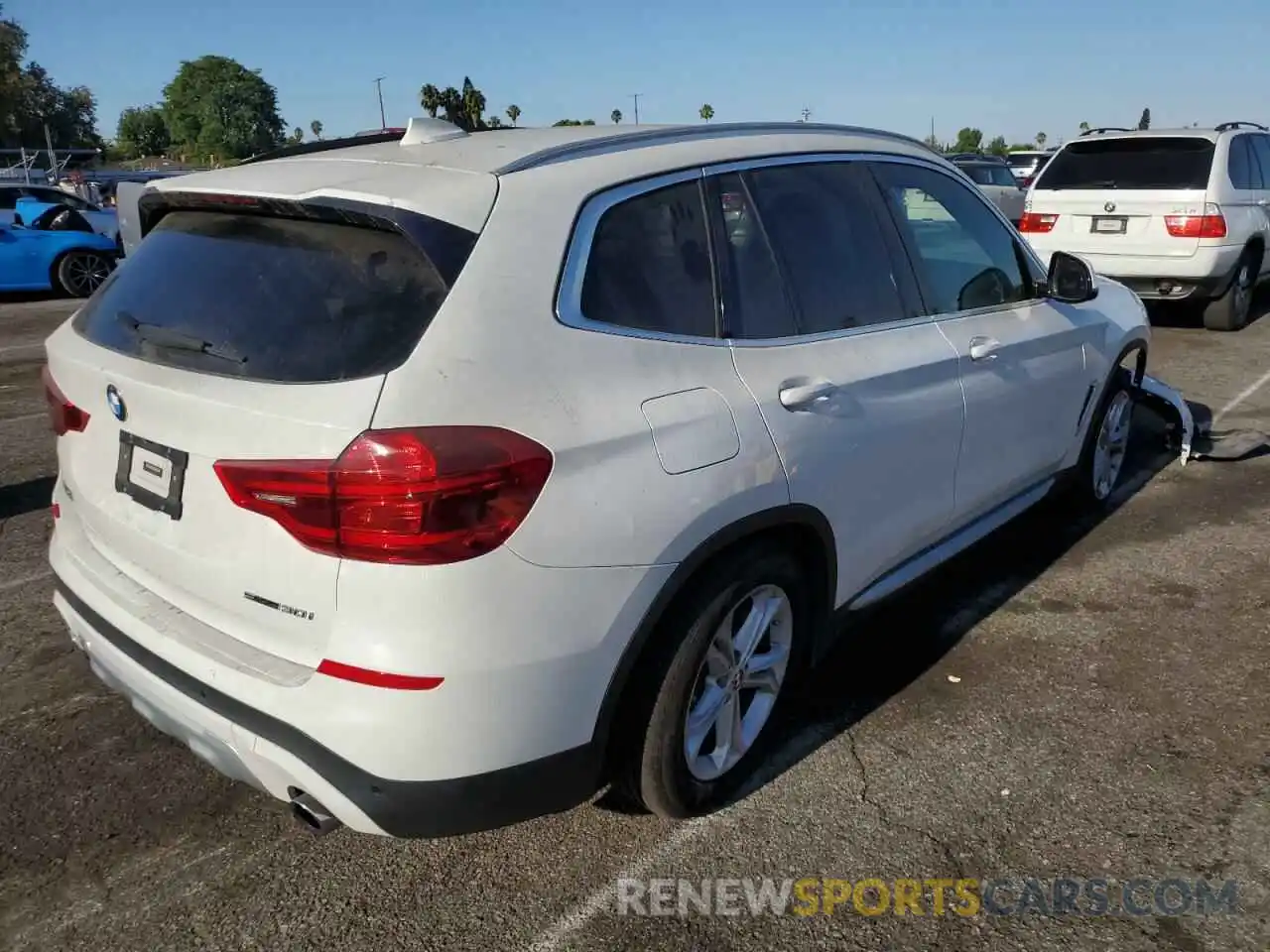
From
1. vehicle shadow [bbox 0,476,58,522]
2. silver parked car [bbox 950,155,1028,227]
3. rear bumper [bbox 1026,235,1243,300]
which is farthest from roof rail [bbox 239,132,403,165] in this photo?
silver parked car [bbox 950,155,1028,227]

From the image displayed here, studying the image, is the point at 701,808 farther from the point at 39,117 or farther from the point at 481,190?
the point at 39,117

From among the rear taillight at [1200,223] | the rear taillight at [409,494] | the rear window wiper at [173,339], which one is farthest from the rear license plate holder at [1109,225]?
the rear window wiper at [173,339]

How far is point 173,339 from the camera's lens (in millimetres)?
2408

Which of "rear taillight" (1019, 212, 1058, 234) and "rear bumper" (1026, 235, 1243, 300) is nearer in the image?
"rear bumper" (1026, 235, 1243, 300)

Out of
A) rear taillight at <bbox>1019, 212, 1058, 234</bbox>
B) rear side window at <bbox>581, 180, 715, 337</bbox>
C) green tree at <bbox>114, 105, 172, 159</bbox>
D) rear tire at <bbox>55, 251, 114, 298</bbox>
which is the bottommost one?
rear tire at <bbox>55, 251, 114, 298</bbox>

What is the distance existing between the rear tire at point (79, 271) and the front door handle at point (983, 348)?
1317 cm

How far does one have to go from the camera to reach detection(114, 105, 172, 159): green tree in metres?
122

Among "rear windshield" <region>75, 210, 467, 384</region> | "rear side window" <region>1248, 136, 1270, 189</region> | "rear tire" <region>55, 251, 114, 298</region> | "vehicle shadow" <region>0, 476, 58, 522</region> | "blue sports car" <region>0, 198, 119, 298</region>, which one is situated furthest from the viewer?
"rear tire" <region>55, 251, 114, 298</region>

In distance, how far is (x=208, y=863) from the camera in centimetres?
262

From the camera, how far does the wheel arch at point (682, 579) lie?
7.61 ft

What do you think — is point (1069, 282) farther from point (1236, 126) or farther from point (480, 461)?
point (1236, 126)

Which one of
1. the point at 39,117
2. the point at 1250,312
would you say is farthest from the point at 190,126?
the point at 1250,312

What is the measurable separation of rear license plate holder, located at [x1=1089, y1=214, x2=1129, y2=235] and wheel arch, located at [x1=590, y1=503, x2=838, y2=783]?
326 inches

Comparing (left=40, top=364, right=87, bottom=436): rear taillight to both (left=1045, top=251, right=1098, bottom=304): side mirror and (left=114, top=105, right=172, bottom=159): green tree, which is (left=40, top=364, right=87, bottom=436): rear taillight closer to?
(left=1045, top=251, right=1098, bottom=304): side mirror
